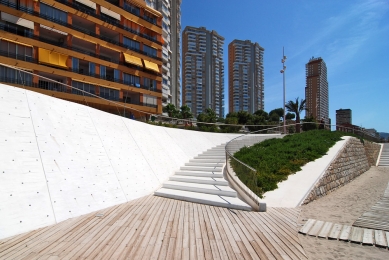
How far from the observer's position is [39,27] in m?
24.5

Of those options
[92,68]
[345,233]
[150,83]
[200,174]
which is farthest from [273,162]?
[150,83]

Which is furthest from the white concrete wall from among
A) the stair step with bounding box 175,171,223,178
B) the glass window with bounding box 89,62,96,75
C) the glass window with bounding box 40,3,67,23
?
the glass window with bounding box 40,3,67,23

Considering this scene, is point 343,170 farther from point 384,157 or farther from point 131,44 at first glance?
point 131,44

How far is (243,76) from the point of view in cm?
8331

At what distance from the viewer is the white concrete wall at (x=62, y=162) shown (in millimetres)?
5125

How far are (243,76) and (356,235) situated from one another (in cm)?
8283

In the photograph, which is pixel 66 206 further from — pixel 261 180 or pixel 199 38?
Answer: pixel 199 38

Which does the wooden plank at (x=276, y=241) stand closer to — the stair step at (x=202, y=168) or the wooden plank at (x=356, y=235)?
the wooden plank at (x=356, y=235)

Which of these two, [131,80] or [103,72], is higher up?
[103,72]

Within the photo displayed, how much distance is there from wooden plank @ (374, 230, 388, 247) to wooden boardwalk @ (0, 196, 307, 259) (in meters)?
1.45

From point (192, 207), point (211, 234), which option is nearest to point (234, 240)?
point (211, 234)

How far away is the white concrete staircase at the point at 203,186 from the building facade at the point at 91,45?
10348 millimetres

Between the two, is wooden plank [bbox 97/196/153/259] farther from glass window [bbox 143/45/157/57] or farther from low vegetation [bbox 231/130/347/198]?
glass window [bbox 143/45/157/57]

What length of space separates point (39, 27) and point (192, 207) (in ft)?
90.4
